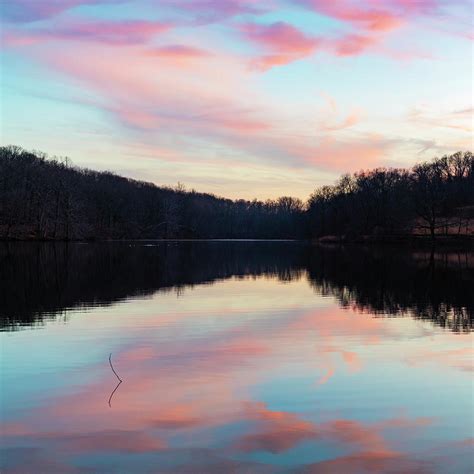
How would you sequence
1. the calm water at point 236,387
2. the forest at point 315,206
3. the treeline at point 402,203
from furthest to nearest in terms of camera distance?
the treeline at point 402,203
the forest at point 315,206
the calm water at point 236,387

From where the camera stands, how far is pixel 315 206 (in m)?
181

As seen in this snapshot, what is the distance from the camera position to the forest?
124 meters

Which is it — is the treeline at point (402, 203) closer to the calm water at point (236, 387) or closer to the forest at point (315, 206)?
the forest at point (315, 206)

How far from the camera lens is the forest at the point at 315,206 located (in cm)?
12394

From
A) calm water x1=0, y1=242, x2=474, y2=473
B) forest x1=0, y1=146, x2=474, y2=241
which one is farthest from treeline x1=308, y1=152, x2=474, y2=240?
calm water x1=0, y1=242, x2=474, y2=473

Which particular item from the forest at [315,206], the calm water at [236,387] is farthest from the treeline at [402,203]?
the calm water at [236,387]

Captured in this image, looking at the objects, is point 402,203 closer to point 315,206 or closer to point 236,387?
point 315,206

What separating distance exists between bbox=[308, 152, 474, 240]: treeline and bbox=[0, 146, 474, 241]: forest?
0.24 meters

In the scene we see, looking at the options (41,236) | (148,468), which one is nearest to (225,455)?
(148,468)

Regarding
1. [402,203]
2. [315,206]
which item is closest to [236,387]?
[402,203]

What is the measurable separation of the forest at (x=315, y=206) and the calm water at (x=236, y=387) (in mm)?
106943

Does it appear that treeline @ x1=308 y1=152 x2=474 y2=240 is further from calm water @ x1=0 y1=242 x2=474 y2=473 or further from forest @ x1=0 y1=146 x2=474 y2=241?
calm water @ x1=0 y1=242 x2=474 y2=473

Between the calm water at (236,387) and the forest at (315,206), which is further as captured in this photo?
the forest at (315,206)

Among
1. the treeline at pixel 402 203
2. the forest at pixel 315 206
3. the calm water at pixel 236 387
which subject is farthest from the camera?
the treeline at pixel 402 203
